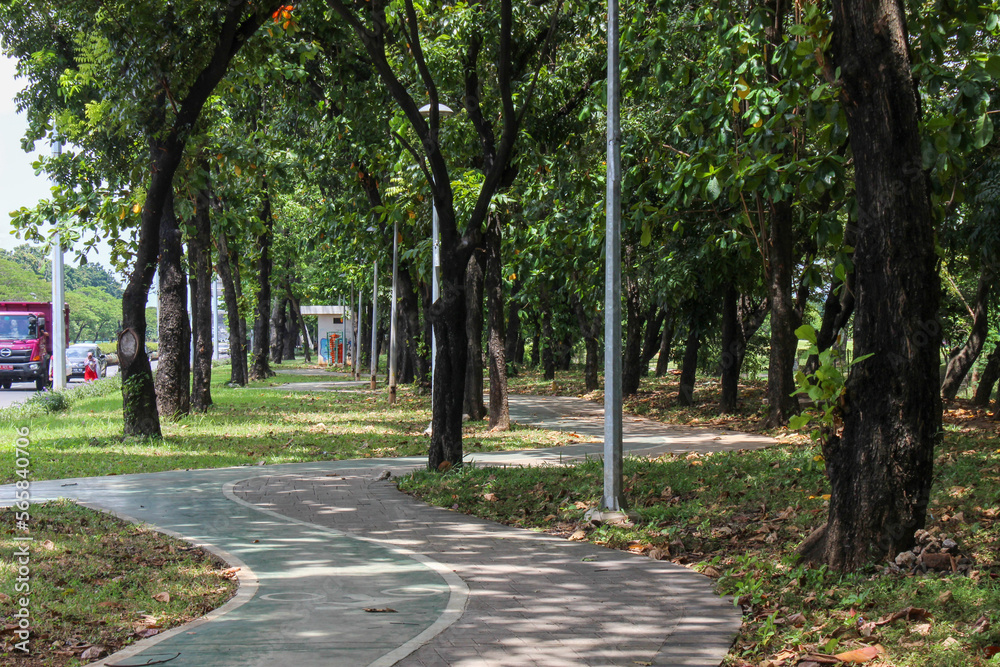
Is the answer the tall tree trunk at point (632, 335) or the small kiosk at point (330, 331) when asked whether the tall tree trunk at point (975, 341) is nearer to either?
the tall tree trunk at point (632, 335)

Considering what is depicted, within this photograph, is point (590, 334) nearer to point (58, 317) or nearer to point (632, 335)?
point (632, 335)

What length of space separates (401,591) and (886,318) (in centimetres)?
394

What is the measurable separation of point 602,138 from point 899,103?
338 inches

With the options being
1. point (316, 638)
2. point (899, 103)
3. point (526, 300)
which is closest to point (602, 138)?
point (899, 103)

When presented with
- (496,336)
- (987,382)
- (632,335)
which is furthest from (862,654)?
(632,335)

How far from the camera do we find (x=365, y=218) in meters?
22.9

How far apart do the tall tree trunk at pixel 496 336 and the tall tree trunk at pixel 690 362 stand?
591cm

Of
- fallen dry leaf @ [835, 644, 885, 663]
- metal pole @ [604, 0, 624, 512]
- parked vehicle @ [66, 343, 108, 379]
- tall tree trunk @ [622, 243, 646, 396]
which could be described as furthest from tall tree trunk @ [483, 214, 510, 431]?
parked vehicle @ [66, 343, 108, 379]

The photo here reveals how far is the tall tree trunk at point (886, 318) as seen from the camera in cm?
623

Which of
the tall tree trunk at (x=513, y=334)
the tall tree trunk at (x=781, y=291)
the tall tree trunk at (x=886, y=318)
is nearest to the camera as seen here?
the tall tree trunk at (x=886, y=318)

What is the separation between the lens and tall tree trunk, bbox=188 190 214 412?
2147cm

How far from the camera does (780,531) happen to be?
773 cm

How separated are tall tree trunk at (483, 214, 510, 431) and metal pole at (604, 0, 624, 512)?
781 centimetres

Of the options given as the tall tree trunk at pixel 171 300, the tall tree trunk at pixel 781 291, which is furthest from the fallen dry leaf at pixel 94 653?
the tall tree trunk at pixel 171 300
